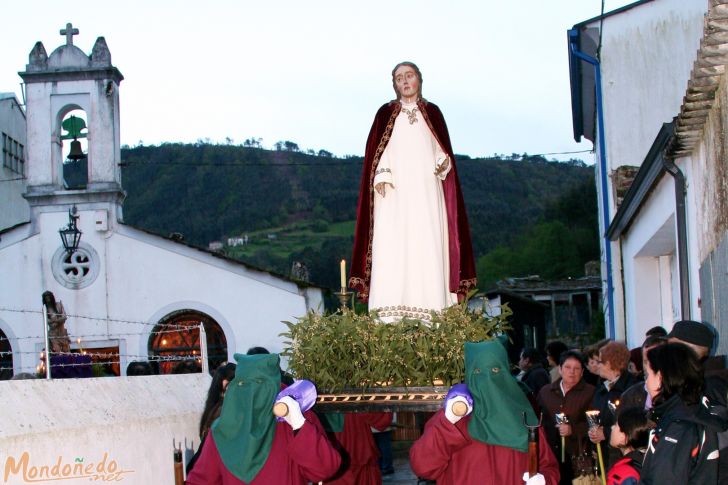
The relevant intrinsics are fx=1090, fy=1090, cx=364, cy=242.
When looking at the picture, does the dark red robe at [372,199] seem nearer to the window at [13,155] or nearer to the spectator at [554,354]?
the spectator at [554,354]

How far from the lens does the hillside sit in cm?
8275

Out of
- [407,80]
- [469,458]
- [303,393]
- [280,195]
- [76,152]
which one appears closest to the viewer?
[469,458]

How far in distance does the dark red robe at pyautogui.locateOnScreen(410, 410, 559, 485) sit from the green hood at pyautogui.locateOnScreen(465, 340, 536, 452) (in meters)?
0.08

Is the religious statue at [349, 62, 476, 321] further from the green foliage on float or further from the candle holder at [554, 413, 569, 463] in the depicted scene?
the candle holder at [554, 413, 569, 463]

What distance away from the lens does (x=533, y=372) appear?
1061cm

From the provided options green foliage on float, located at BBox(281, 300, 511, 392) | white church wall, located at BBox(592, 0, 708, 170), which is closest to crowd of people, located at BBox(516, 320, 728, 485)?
green foliage on float, located at BBox(281, 300, 511, 392)

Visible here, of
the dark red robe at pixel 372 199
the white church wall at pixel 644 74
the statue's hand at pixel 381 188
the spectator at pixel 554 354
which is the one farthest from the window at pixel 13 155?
the statue's hand at pixel 381 188

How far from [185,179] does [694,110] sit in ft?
297

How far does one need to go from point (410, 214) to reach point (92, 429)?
3183mm

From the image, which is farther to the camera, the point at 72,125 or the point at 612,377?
the point at 72,125

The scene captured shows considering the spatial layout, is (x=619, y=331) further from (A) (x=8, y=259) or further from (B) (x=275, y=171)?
(B) (x=275, y=171)

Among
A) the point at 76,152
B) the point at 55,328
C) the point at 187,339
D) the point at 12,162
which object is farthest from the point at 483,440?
the point at 12,162

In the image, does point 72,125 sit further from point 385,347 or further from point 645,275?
point 385,347

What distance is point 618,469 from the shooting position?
560 cm
